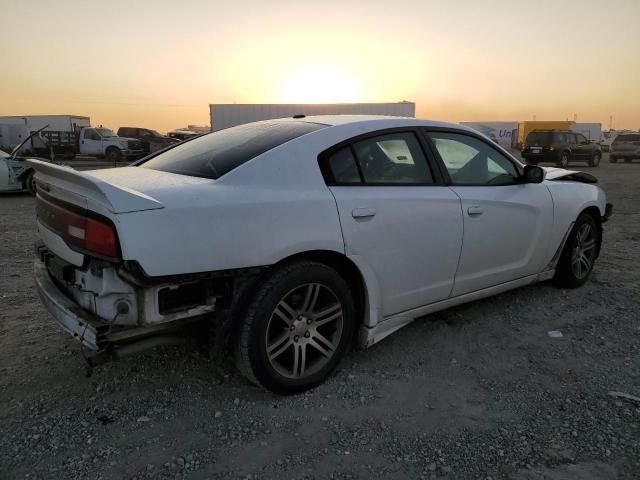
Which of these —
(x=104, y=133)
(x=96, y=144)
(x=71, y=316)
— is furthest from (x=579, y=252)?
(x=104, y=133)

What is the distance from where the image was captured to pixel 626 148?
86.3 feet

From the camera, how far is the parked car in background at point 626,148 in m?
26.2

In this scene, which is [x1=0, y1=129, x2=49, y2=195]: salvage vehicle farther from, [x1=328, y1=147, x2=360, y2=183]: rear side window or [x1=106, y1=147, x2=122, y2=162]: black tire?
[x1=106, y1=147, x2=122, y2=162]: black tire

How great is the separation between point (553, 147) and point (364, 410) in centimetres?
2214

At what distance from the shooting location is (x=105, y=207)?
6.91 feet

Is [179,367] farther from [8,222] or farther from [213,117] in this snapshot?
[213,117]

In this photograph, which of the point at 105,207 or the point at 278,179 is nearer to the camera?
the point at 105,207

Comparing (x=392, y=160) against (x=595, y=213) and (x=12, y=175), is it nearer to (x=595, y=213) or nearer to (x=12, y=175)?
(x=595, y=213)

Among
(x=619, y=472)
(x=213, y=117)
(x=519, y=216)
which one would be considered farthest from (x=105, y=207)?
(x=213, y=117)

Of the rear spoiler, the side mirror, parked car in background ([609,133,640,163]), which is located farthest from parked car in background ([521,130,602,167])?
the rear spoiler

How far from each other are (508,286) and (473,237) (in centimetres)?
75

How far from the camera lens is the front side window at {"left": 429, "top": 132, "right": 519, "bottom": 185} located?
Answer: 3338 millimetres

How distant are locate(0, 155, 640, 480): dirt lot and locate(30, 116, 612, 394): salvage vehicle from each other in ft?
0.93

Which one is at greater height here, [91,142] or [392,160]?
[91,142]
